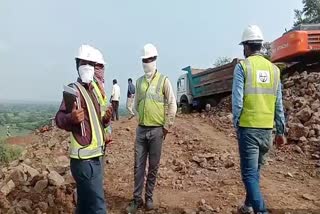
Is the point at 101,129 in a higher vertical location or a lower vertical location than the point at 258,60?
lower

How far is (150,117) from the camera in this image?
4852mm

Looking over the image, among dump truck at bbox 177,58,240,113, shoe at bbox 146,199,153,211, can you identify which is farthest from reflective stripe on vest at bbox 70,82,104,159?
dump truck at bbox 177,58,240,113

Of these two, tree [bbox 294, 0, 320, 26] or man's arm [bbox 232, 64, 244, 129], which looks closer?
man's arm [bbox 232, 64, 244, 129]

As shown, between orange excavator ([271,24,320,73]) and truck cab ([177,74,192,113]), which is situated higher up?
orange excavator ([271,24,320,73])

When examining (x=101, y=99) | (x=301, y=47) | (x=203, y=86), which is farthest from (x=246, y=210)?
(x=203, y=86)

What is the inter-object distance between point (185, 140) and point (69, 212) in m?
4.54

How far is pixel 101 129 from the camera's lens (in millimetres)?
3637

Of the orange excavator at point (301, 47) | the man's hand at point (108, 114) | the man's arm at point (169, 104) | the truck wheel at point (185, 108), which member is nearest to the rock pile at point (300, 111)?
the orange excavator at point (301, 47)

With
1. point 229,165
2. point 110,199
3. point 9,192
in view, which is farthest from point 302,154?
point 9,192

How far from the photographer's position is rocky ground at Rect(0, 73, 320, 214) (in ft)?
16.6

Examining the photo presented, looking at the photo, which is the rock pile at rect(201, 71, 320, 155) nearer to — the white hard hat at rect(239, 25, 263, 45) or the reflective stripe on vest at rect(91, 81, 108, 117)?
the white hard hat at rect(239, 25, 263, 45)

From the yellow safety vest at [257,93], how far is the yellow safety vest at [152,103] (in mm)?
1006

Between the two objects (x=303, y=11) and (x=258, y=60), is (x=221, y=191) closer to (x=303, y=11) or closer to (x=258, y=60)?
(x=258, y=60)

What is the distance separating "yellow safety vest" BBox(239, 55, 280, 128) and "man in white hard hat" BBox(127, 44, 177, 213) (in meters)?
0.97
